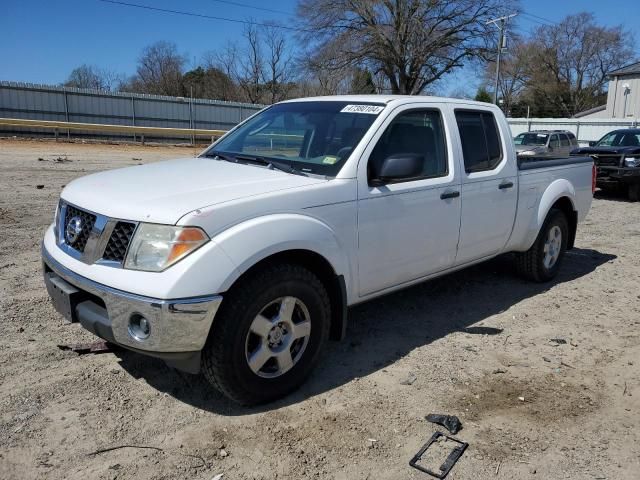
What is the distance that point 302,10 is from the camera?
128 ft

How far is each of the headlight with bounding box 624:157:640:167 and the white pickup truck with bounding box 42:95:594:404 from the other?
33.3 ft

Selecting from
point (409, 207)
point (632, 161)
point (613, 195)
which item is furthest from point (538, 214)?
point (613, 195)

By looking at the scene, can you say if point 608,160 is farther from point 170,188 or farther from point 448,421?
point 170,188

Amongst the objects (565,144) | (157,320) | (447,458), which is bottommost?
(447,458)

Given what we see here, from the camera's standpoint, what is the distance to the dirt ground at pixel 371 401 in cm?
296

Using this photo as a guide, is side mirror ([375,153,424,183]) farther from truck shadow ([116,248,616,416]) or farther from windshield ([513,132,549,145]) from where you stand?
windshield ([513,132,549,145])

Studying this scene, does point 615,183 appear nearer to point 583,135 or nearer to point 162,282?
point 162,282

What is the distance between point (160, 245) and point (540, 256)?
172 inches

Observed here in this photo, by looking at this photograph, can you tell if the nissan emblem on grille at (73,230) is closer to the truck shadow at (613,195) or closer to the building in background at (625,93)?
the truck shadow at (613,195)

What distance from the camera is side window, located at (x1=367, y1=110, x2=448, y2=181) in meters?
4.06

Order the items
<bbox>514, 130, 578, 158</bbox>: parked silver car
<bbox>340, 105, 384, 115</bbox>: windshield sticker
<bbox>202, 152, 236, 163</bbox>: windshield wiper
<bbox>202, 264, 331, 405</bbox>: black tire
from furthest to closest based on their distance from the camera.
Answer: <bbox>514, 130, 578, 158</bbox>: parked silver car → <bbox>202, 152, 236, 163</bbox>: windshield wiper → <bbox>340, 105, 384, 115</bbox>: windshield sticker → <bbox>202, 264, 331, 405</bbox>: black tire

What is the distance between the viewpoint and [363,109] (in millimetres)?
4238

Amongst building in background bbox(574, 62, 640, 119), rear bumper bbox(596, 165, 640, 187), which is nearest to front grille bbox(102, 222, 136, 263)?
rear bumper bbox(596, 165, 640, 187)

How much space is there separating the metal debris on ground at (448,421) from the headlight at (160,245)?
1.70 m
